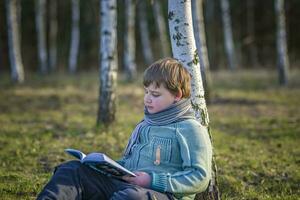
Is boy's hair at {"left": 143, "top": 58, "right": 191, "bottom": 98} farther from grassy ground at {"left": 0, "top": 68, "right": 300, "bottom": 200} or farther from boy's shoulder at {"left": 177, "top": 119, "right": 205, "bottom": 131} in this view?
grassy ground at {"left": 0, "top": 68, "right": 300, "bottom": 200}

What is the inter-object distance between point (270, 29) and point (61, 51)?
44.1 ft

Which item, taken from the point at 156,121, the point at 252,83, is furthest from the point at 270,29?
the point at 156,121

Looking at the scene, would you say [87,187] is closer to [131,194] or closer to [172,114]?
[131,194]

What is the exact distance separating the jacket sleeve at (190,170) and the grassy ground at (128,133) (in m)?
1.87

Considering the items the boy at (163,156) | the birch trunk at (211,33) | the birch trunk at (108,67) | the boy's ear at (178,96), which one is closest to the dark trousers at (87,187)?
the boy at (163,156)

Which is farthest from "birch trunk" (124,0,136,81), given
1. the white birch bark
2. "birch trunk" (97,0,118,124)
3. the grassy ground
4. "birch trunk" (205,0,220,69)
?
the white birch bark

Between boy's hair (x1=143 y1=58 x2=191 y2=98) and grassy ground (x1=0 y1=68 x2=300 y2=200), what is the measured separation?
2.10 metres

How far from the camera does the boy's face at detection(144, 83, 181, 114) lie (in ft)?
12.0

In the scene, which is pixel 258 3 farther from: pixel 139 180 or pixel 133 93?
pixel 139 180

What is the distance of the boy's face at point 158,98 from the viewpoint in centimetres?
367

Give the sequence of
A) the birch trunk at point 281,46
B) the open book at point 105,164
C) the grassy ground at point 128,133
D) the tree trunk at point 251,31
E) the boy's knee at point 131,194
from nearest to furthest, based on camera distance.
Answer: the boy's knee at point 131,194
the open book at point 105,164
the grassy ground at point 128,133
the birch trunk at point 281,46
the tree trunk at point 251,31

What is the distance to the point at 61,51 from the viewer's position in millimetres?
30922

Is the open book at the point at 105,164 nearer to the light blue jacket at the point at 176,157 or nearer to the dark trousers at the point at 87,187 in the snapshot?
the dark trousers at the point at 87,187

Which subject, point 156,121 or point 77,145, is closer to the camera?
point 156,121
